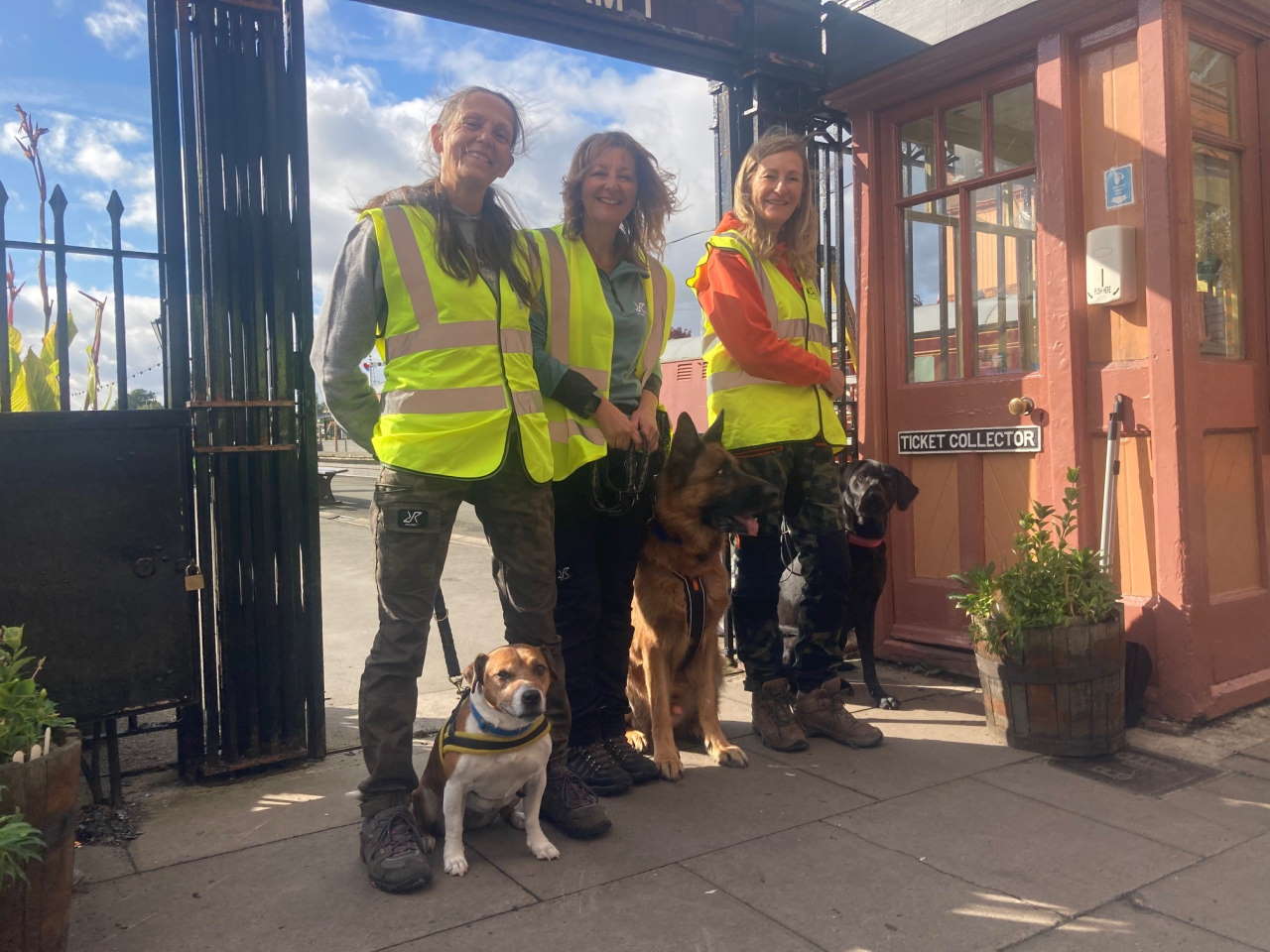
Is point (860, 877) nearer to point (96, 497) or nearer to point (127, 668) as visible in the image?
point (127, 668)

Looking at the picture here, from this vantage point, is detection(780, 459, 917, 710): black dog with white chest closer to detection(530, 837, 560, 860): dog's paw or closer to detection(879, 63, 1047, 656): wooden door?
detection(879, 63, 1047, 656): wooden door

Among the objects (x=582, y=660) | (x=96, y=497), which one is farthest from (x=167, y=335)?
(x=582, y=660)

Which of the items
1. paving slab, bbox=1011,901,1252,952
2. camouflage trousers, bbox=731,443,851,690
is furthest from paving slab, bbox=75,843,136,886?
paving slab, bbox=1011,901,1252,952

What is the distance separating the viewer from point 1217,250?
163 inches

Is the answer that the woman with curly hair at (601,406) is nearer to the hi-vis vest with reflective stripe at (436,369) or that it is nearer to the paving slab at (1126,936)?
the hi-vis vest with reflective stripe at (436,369)

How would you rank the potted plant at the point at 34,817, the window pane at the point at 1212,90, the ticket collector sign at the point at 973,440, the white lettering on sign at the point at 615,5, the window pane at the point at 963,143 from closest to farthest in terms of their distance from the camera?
the potted plant at the point at 34,817
the window pane at the point at 1212,90
the white lettering on sign at the point at 615,5
the ticket collector sign at the point at 973,440
the window pane at the point at 963,143

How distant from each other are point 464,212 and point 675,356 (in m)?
9.85

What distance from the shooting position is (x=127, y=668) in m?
3.06

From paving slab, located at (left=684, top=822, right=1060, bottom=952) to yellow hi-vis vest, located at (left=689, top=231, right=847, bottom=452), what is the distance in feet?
4.95

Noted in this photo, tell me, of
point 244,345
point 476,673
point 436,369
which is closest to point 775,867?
point 476,673

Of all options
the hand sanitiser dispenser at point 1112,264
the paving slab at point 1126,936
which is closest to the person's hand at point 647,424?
the paving slab at point 1126,936

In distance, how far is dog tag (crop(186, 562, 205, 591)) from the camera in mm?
3182

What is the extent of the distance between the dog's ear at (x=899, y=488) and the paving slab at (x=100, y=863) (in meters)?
3.14

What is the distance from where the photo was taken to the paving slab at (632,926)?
2209mm
